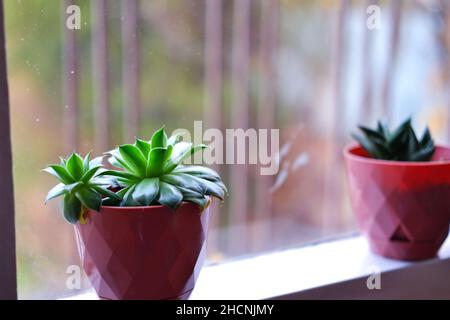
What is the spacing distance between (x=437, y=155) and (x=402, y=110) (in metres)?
0.24

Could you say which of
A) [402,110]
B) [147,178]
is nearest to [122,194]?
[147,178]

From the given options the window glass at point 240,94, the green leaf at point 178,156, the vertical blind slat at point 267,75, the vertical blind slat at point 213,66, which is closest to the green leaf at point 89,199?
the green leaf at point 178,156

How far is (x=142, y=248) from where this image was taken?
84cm

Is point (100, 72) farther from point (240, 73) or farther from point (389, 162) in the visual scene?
point (389, 162)

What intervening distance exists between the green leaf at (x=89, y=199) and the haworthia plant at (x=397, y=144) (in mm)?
520

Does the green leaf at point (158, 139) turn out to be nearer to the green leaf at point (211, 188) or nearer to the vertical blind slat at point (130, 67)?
the green leaf at point (211, 188)

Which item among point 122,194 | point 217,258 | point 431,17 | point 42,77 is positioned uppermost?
point 431,17

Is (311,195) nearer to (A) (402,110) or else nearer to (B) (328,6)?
(A) (402,110)

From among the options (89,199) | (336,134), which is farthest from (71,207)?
(336,134)

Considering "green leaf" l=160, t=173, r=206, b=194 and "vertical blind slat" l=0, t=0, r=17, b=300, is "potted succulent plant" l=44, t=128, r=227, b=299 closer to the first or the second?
"green leaf" l=160, t=173, r=206, b=194

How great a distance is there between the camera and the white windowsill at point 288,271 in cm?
104

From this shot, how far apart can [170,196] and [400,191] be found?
17.9 inches

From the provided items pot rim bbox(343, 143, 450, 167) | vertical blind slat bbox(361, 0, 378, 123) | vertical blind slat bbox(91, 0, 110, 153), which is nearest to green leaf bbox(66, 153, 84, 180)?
vertical blind slat bbox(91, 0, 110, 153)

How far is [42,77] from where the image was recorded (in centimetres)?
99
